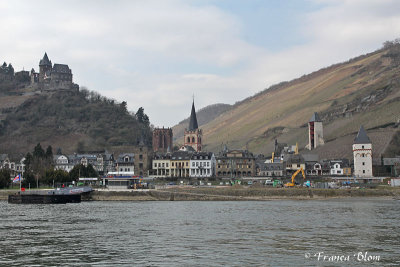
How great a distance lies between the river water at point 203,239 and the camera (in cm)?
3531

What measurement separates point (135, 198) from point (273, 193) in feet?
90.2

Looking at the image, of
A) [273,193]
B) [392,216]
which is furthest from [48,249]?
[273,193]

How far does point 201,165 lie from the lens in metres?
157

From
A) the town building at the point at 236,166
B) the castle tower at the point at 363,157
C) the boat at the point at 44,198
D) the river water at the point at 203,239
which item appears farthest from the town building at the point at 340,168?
the river water at the point at 203,239

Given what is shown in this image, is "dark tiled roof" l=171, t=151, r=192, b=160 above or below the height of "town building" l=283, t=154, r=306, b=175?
above

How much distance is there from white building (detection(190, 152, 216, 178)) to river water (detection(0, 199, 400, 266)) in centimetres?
8800

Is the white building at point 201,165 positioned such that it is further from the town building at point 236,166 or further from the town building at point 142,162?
the town building at point 142,162

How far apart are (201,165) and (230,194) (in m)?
53.7

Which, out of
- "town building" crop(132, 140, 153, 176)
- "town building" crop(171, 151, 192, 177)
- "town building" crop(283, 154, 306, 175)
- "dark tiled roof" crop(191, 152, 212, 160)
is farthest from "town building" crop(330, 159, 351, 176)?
"town building" crop(132, 140, 153, 176)

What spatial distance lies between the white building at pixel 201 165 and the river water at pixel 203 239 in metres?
88.0

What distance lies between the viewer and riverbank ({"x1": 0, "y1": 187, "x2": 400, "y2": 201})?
102m

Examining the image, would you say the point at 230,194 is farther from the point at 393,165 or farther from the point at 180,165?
the point at 393,165

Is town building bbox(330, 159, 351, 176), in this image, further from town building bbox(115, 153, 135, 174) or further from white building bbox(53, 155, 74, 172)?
white building bbox(53, 155, 74, 172)

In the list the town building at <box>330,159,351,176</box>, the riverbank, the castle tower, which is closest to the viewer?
the riverbank
